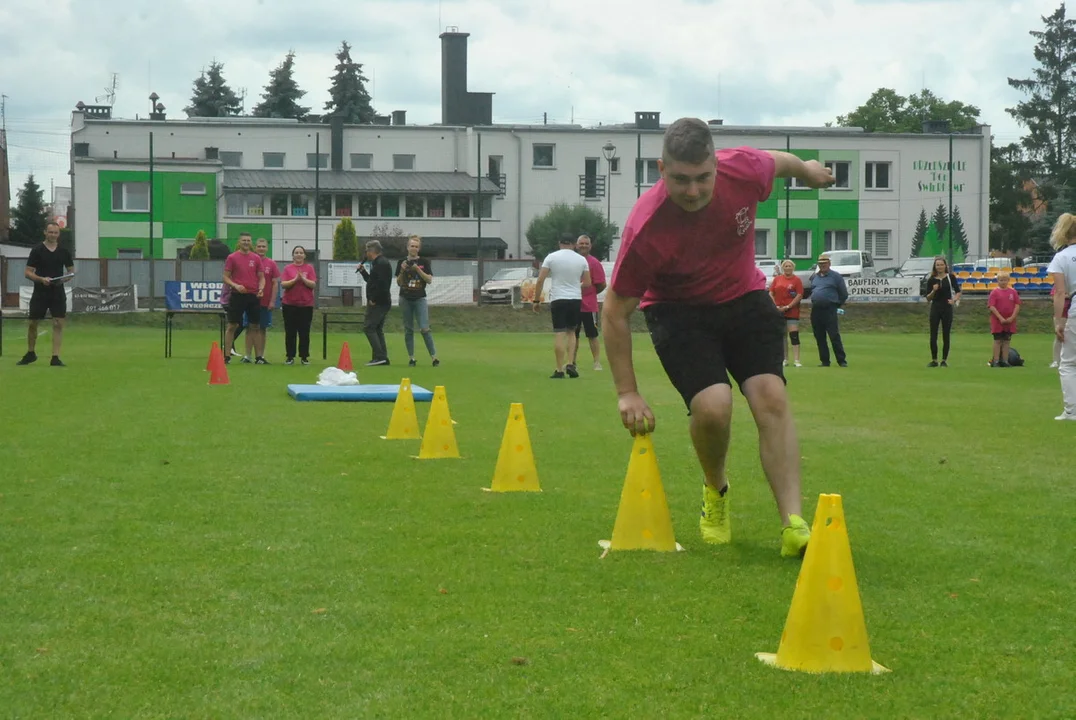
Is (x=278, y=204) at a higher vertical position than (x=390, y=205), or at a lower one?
lower

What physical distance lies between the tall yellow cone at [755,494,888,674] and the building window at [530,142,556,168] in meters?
69.7

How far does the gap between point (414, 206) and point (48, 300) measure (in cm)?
5346

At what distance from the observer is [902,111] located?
99.8 meters

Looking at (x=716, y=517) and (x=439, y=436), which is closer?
(x=716, y=517)

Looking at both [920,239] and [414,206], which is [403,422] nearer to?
[414,206]

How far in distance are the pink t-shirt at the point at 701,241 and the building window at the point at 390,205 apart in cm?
6774

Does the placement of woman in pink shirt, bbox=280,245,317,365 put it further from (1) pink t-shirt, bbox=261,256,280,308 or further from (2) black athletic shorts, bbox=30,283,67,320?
(2) black athletic shorts, bbox=30,283,67,320

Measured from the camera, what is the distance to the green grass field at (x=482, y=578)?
408 centimetres

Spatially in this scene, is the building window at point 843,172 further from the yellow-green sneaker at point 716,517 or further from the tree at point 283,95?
the yellow-green sneaker at point 716,517

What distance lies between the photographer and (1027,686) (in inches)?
162

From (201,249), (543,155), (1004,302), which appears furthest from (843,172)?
(1004,302)

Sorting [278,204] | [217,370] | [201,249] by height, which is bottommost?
[217,370]

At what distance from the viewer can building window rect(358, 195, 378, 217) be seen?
72.6 metres


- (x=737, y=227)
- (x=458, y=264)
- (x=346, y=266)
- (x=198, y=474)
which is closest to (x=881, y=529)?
(x=737, y=227)
